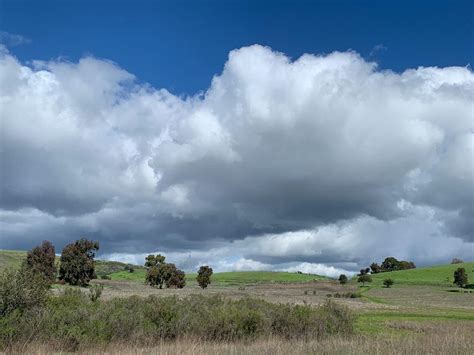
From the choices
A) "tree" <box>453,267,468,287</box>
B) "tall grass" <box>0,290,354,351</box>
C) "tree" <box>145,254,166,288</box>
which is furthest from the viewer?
"tree" <box>453,267,468,287</box>

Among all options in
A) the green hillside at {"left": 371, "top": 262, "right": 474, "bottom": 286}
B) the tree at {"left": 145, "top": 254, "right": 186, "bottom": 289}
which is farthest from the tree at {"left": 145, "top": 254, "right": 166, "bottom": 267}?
the green hillside at {"left": 371, "top": 262, "right": 474, "bottom": 286}

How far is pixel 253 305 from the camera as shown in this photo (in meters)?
26.6

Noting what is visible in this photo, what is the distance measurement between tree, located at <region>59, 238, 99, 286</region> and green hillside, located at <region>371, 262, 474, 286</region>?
98039 mm

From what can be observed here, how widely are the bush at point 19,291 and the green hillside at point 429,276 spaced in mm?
149931

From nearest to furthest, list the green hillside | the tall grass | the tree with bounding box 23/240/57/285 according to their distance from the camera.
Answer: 1. the tall grass
2. the tree with bounding box 23/240/57/285
3. the green hillside

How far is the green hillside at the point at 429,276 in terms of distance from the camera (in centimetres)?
15741

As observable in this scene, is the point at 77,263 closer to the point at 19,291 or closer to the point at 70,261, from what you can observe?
the point at 70,261

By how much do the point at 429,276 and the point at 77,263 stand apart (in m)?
122

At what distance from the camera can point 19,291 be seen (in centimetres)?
1931

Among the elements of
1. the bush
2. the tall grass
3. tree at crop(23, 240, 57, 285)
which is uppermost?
tree at crop(23, 240, 57, 285)

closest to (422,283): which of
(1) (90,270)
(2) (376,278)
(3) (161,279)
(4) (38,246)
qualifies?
(2) (376,278)

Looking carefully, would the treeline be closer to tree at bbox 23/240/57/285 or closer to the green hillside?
tree at bbox 23/240/57/285

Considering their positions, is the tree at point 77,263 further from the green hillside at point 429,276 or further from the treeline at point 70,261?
the green hillside at point 429,276

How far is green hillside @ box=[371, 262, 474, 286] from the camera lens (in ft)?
516
